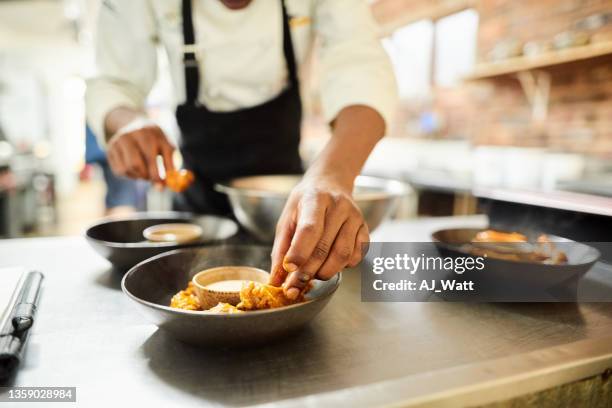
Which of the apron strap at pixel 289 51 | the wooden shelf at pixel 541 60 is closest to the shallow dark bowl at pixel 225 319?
the apron strap at pixel 289 51

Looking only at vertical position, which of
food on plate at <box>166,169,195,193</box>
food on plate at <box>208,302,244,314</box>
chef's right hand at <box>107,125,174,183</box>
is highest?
chef's right hand at <box>107,125,174,183</box>

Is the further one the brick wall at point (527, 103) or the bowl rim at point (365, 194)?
the brick wall at point (527, 103)

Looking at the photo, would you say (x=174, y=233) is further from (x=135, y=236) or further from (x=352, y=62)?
(x=352, y=62)

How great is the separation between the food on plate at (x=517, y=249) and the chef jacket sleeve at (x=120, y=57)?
98 cm

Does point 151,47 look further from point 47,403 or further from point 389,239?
point 47,403

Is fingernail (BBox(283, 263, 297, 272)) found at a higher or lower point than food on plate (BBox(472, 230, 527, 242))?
higher

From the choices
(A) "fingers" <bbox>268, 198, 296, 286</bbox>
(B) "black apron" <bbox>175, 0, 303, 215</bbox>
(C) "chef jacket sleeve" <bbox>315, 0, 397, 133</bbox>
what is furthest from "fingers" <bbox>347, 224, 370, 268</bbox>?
(B) "black apron" <bbox>175, 0, 303, 215</bbox>

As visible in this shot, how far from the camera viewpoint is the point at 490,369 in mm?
549

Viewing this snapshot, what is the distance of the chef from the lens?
3.22 ft

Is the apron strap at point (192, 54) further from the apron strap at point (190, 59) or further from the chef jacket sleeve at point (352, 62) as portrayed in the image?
the chef jacket sleeve at point (352, 62)

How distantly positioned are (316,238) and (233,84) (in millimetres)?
864

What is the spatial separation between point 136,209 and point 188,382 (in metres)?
4.06

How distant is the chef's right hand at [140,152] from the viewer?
946 millimetres

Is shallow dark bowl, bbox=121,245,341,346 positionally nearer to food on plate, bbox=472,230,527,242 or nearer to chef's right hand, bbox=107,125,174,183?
chef's right hand, bbox=107,125,174,183
